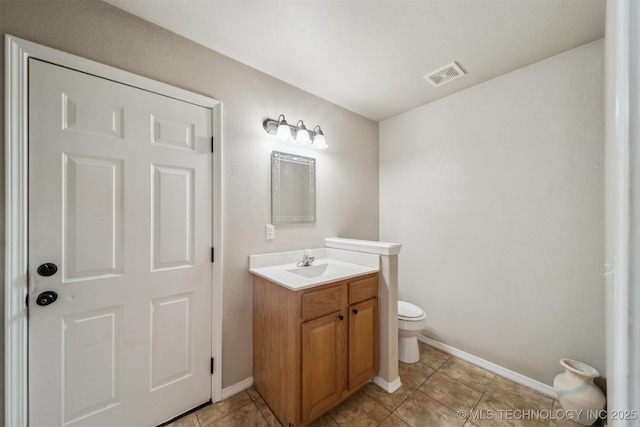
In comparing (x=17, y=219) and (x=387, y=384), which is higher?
(x=17, y=219)

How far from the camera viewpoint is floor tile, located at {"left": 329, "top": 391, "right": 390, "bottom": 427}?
1.54m

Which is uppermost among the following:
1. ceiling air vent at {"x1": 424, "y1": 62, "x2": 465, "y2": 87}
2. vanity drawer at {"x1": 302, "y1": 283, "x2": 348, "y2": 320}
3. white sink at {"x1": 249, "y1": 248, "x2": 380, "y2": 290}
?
ceiling air vent at {"x1": 424, "y1": 62, "x2": 465, "y2": 87}

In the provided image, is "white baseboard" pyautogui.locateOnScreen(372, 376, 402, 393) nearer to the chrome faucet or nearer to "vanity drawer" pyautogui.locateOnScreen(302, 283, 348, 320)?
"vanity drawer" pyautogui.locateOnScreen(302, 283, 348, 320)

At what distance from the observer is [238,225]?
1.84m

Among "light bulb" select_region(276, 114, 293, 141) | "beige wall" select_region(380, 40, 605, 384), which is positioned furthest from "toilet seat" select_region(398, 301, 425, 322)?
"light bulb" select_region(276, 114, 293, 141)

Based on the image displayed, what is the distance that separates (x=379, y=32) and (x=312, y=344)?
2049mm

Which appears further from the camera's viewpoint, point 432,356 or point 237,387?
point 432,356

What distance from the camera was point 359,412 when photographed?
1616 mm

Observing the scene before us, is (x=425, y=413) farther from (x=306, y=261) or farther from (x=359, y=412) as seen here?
(x=306, y=261)

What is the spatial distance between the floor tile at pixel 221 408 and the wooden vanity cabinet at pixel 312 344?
0.12 meters

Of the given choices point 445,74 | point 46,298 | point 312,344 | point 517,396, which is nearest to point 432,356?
point 517,396

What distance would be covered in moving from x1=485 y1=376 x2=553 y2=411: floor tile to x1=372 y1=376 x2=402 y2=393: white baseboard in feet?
2.13

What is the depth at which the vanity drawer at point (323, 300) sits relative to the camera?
1473mm

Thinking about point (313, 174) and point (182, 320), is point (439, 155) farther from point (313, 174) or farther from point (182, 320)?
point (182, 320)
